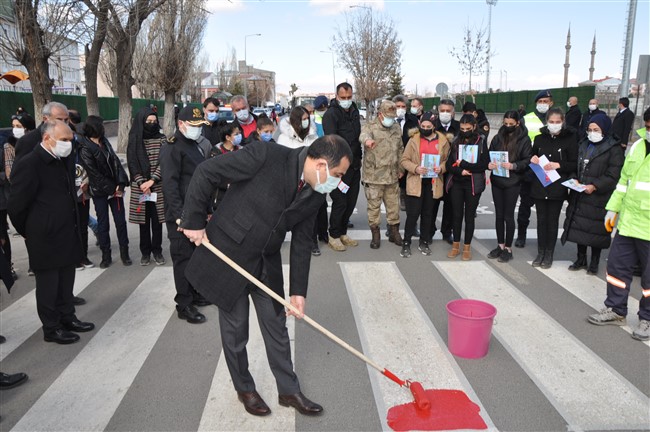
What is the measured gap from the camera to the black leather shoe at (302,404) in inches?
134

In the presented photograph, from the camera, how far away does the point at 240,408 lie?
3.49 meters

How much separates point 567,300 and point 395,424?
319cm

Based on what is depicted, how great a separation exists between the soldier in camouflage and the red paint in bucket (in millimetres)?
4172

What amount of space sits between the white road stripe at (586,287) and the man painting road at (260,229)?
3503 millimetres

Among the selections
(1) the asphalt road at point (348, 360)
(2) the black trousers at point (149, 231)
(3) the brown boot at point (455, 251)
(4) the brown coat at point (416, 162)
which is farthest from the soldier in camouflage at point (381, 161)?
(2) the black trousers at point (149, 231)

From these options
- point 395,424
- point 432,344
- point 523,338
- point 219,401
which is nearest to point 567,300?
point 523,338

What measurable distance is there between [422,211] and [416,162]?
2.44ft

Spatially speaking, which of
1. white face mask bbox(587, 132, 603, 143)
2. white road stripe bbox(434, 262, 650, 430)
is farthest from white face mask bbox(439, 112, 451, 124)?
white road stripe bbox(434, 262, 650, 430)

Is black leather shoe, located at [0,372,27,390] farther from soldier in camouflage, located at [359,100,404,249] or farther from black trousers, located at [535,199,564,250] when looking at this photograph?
black trousers, located at [535,199,564,250]

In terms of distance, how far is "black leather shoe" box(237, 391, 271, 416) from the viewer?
339 cm

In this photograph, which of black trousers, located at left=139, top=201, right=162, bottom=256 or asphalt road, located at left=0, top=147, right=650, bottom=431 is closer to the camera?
asphalt road, located at left=0, top=147, right=650, bottom=431

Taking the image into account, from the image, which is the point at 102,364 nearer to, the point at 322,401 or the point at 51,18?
the point at 322,401

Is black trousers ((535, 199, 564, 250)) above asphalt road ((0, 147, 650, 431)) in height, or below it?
above

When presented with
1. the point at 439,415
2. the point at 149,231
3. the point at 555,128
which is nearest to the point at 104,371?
the point at 439,415
